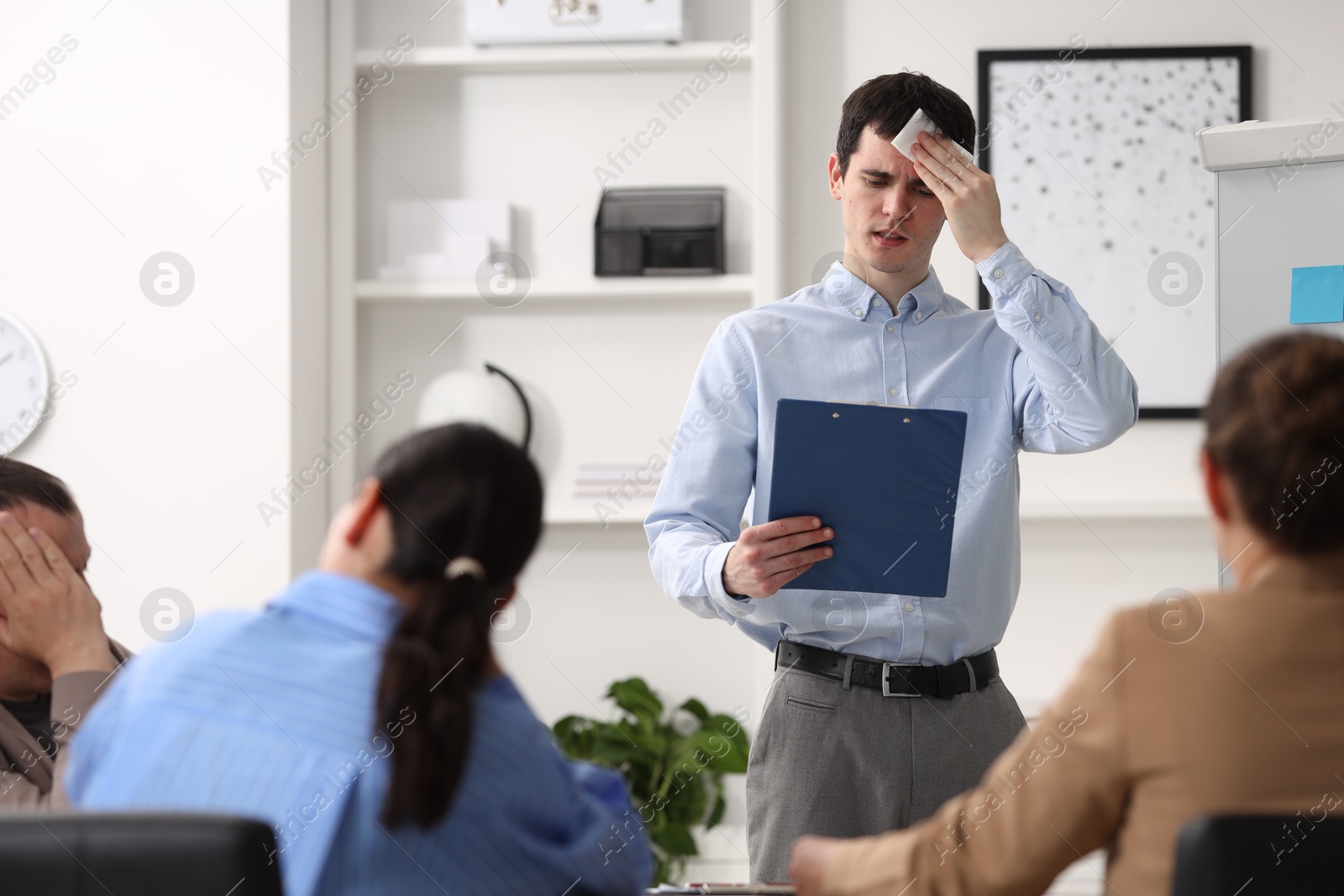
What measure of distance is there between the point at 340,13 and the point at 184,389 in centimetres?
119

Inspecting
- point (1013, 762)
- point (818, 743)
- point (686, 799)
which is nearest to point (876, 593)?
point (818, 743)

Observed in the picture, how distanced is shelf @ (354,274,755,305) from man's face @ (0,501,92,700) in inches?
74.8

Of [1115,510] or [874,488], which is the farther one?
[1115,510]

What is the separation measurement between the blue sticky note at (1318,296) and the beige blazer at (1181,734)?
175 centimetres

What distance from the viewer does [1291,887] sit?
87 centimetres

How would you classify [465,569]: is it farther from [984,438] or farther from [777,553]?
[984,438]

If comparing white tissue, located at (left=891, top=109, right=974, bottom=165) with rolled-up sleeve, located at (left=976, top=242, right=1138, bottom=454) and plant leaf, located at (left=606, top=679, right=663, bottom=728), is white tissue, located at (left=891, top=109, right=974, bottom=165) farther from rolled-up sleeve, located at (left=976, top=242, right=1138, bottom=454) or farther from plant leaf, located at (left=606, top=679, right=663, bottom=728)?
plant leaf, located at (left=606, top=679, right=663, bottom=728)

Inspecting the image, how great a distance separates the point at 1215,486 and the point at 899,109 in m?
1.01

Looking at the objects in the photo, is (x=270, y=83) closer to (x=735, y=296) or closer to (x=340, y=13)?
(x=340, y=13)

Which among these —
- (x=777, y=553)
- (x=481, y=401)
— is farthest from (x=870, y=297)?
(x=481, y=401)

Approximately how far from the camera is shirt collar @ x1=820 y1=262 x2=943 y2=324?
1.85 meters

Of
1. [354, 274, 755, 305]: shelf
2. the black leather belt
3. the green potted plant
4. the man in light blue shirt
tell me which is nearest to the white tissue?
the man in light blue shirt

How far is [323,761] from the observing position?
88 cm

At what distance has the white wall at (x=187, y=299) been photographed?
3.11m
